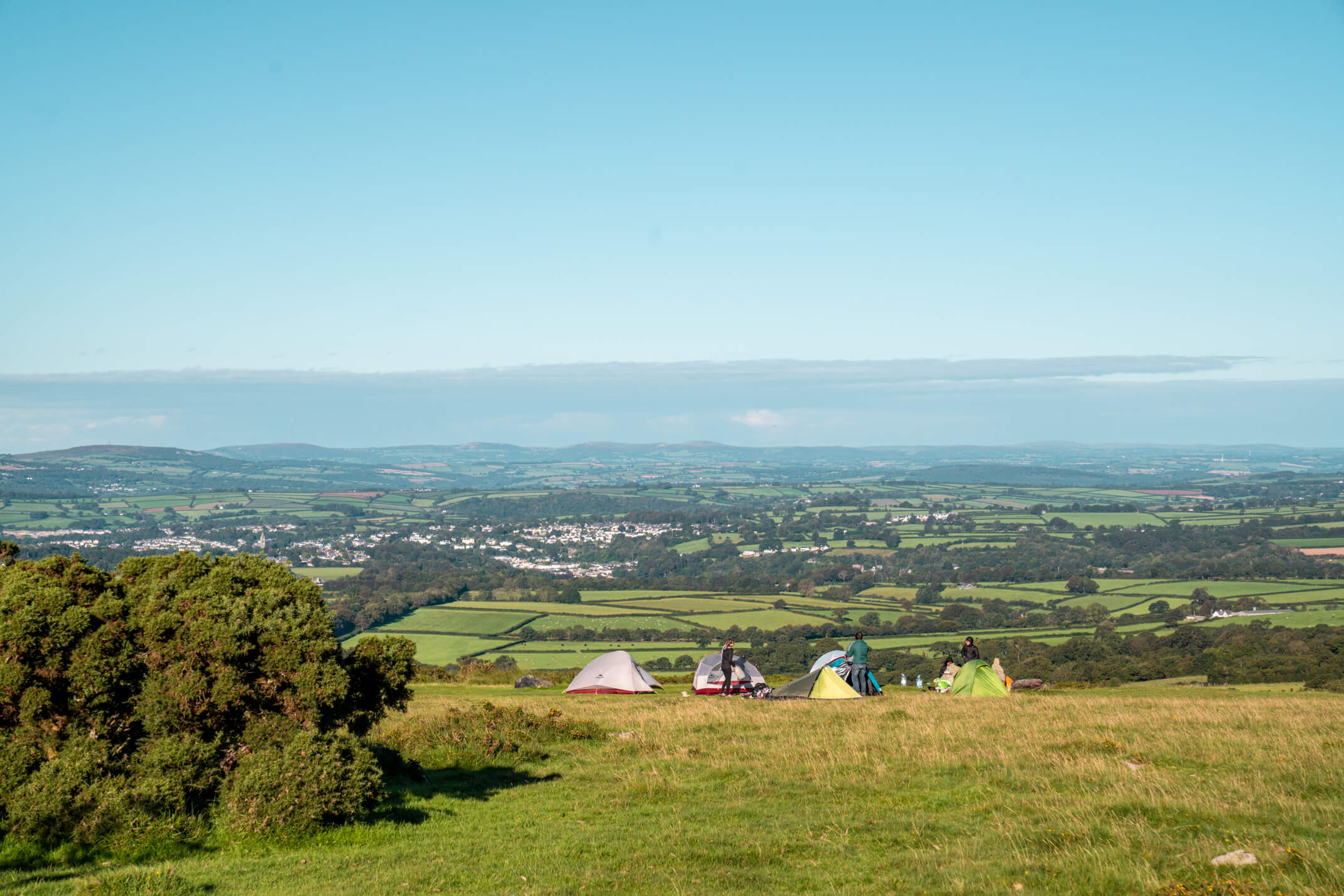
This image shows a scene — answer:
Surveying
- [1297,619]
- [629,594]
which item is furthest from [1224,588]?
[629,594]

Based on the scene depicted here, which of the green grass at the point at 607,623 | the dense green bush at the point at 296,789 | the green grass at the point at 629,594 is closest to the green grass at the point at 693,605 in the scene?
the green grass at the point at 629,594

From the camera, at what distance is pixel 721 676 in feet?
96.1

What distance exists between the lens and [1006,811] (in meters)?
12.1

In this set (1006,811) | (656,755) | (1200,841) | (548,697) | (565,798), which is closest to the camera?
(1200,841)

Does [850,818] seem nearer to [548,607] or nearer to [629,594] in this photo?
[548,607]

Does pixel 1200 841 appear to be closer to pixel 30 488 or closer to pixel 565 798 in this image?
pixel 565 798

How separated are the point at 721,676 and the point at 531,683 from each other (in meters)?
9.34

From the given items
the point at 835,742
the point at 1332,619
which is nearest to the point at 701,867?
the point at 835,742

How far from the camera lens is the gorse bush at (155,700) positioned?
10781 millimetres

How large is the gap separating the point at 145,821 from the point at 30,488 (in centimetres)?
22710

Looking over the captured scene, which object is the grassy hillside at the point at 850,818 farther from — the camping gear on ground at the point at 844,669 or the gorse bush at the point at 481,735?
the camping gear on ground at the point at 844,669

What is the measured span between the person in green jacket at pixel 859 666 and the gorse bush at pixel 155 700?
53.9 feet

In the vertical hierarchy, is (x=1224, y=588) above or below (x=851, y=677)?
below

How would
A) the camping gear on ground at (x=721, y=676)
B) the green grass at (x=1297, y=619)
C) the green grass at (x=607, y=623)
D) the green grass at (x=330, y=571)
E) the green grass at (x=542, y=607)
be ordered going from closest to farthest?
the camping gear on ground at (x=721, y=676) < the green grass at (x=1297, y=619) < the green grass at (x=607, y=623) < the green grass at (x=542, y=607) < the green grass at (x=330, y=571)
